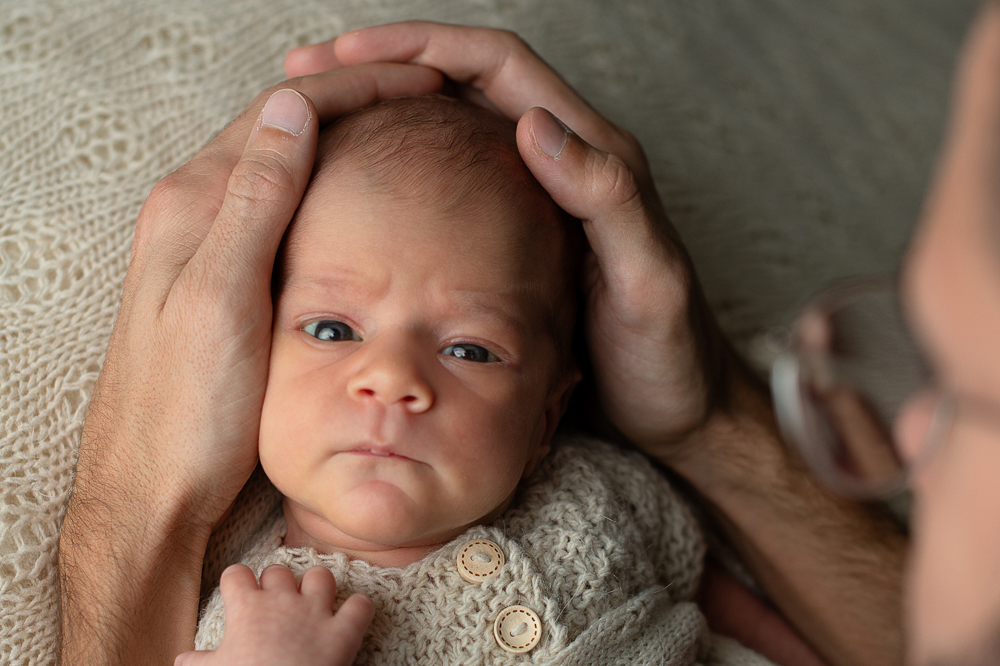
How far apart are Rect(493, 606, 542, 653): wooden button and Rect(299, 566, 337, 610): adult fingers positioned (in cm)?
26

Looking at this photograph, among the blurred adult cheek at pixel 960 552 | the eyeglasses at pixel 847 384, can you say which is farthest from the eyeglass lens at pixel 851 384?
the blurred adult cheek at pixel 960 552

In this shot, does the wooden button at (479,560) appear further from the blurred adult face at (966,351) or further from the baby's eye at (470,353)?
the blurred adult face at (966,351)

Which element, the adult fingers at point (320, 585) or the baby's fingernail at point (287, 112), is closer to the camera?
the adult fingers at point (320, 585)

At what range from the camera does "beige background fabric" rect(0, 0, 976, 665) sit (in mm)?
1433

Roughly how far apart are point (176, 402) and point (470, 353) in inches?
19.3

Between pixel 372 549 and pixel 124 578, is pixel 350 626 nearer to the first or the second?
pixel 372 549

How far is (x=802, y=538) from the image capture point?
1.74 meters

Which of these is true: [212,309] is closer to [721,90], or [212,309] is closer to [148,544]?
[148,544]

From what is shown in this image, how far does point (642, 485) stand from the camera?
1.62 meters

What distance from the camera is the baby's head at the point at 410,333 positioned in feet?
3.97

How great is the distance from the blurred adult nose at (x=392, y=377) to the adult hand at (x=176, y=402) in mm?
212

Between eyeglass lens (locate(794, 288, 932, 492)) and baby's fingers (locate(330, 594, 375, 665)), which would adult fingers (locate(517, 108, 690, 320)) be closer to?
eyeglass lens (locate(794, 288, 932, 492))

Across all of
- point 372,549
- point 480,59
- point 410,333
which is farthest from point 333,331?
point 480,59

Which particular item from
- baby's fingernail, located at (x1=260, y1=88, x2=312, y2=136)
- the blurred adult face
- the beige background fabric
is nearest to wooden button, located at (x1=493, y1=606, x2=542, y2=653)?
the blurred adult face
